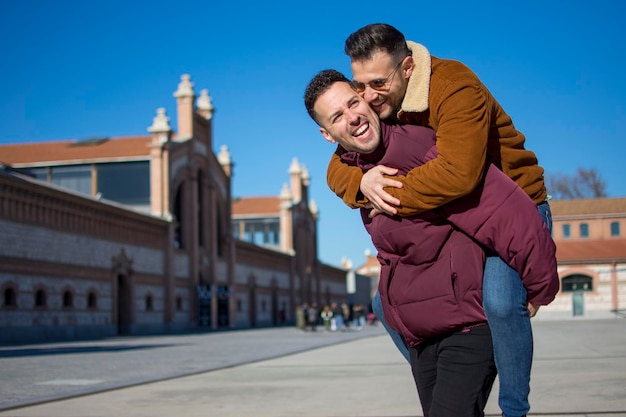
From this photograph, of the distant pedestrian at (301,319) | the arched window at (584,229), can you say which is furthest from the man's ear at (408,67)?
the arched window at (584,229)

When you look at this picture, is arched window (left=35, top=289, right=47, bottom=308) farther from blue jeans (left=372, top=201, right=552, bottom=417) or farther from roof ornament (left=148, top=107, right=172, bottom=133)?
blue jeans (left=372, top=201, right=552, bottom=417)

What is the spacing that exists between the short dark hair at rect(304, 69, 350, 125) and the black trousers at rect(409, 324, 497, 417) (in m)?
1.01

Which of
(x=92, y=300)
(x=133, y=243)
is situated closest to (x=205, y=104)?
(x=133, y=243)

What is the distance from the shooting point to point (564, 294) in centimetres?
5975

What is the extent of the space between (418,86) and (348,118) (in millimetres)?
290

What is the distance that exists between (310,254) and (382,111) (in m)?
82.3

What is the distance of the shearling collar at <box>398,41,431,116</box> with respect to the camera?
3.07 meters

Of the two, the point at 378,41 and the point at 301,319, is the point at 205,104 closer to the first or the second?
the point at 301,319

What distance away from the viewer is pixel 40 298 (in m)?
35.3

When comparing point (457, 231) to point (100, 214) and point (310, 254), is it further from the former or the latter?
point (310, 254)

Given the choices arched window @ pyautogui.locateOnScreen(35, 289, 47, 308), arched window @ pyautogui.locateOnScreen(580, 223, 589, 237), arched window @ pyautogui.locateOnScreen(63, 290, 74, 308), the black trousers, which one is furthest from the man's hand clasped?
arched window @ pyautogui.locateOnScreen(580, 223, 589, 237)

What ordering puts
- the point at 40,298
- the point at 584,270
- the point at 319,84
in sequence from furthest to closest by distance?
1. the point at 584,270
2. the point at 40,298
3. the point at 319,84

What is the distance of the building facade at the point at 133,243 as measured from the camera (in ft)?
114

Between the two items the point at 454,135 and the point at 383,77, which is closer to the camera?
the point at 454,135
